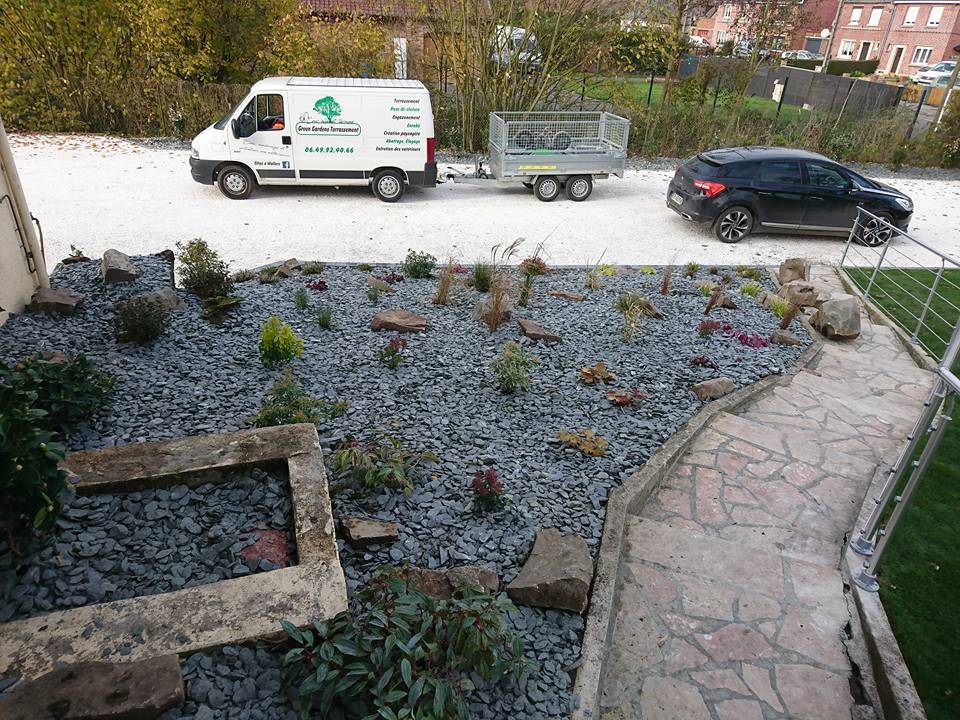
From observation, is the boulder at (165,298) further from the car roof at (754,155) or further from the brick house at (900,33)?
the brick house at (900,33)

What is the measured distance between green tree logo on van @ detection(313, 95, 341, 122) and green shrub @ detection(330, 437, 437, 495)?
900cm

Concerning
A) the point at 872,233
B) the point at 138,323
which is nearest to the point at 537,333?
the point at 138,323

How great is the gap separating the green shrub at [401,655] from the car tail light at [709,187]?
32.1ft

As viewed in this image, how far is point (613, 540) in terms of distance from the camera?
13.3 ft

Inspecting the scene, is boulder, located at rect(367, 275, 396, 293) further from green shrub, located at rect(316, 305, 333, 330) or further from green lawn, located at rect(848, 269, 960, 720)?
green lawn, located at rect(848, 269, 960, 720)

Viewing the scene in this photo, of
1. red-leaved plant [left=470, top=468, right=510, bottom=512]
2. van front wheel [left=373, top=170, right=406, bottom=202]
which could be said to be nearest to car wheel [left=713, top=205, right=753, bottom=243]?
van front wheel [left=373, top=170, right=406, bottom=202]

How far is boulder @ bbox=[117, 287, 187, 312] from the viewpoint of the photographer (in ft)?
19.9

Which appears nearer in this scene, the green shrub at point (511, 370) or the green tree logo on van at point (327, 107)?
the green shrub at point (511, 370)

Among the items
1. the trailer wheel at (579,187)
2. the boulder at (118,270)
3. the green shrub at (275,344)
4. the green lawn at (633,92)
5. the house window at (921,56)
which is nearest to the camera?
the green shrub at (275,344)

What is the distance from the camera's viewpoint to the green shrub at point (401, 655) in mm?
2623

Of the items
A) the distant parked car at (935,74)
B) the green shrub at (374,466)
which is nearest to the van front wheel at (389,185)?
the green shrub at (374,466)

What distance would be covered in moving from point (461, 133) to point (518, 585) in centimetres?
1500

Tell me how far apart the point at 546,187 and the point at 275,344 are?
30.1ft

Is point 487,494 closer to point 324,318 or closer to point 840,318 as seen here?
point 324,318
